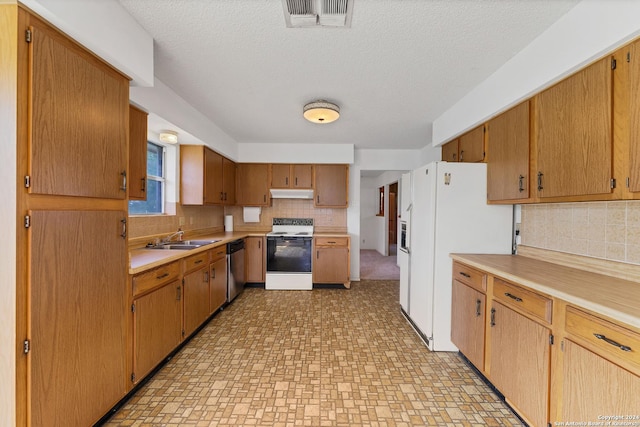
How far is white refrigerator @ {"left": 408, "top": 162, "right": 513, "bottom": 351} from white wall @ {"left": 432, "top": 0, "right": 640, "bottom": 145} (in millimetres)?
571

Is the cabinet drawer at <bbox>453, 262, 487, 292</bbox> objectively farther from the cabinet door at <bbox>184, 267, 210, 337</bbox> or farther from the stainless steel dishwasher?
the stainless steel dishwasher

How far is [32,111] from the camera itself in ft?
3.70

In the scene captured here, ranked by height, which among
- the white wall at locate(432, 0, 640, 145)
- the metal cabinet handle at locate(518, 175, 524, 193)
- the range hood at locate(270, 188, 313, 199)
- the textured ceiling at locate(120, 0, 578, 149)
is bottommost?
the metal cabinet handle at locate(518, 175, 524, 193)

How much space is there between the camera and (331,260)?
437 centimetres

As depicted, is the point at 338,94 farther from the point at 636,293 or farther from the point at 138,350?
the point at 138,350

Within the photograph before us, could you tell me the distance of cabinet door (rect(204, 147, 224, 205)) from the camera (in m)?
3.58

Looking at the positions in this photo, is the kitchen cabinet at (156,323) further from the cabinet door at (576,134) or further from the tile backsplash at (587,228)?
the tile backsplash at (587,228)

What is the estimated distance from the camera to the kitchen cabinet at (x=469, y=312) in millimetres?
2020

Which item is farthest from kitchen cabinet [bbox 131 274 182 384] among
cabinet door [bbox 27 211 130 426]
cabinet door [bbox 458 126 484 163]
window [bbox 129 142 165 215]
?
cabinet door [bbox 458 126 484 163]

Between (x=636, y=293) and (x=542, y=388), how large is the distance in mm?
656

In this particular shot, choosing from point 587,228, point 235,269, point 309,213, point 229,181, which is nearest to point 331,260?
point 309,213

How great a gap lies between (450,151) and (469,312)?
1.86 meters

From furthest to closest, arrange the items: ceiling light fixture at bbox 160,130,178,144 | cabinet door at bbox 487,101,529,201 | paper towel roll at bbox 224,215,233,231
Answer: paper towel roll at bbox 224,215,233,231
ceiling light fixture at bbox 160,130,178,144
cabinet door at bbox 487,101,529,201

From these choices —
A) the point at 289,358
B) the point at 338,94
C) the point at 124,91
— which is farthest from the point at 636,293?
the point at 124,91
